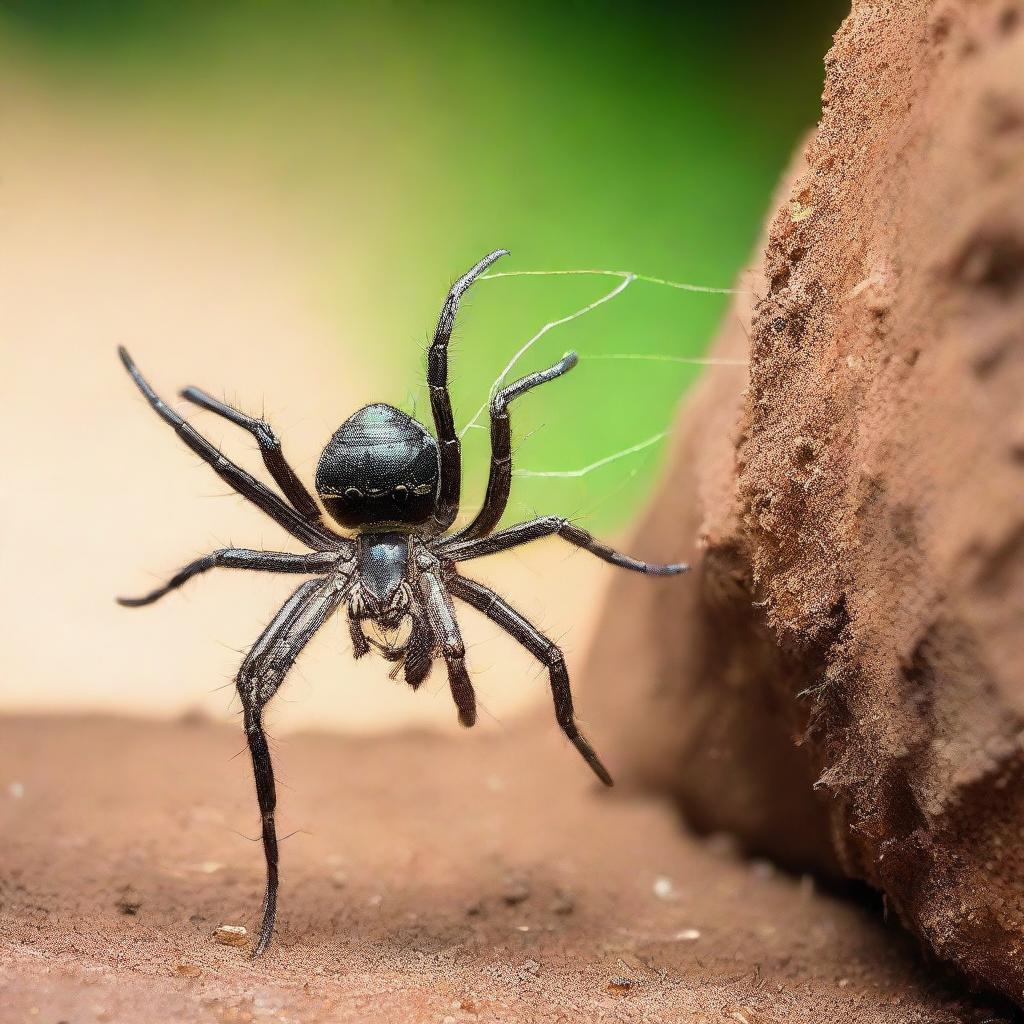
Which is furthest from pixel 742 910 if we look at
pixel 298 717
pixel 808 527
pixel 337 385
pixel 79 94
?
pixel 79 94

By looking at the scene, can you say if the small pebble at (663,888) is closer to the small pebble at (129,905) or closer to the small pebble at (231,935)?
the small pebble at (231,935)

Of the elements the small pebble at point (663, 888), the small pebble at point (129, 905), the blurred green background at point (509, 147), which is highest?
the blurred green background at point (509, 147)

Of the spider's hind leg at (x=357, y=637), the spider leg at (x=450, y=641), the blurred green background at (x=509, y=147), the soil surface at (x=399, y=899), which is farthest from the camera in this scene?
the blurred green background at (x=509, y=147)

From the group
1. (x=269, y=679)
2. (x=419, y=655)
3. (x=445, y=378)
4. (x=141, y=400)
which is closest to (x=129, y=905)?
(x=269, y=679)

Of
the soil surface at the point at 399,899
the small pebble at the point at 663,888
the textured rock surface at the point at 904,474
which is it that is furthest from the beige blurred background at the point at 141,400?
the textured rock surface at the point at 904,474

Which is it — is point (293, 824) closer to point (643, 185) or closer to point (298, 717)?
point (298, 717)
